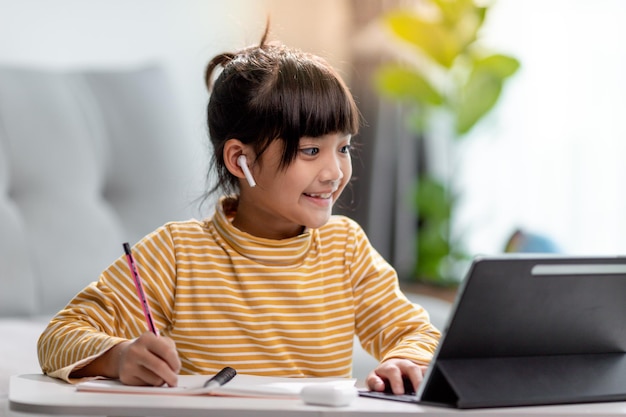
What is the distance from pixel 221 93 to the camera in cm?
131

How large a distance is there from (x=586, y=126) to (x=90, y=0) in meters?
1.50

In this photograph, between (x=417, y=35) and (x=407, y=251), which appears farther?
(x=407, y=251)

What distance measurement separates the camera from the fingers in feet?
3.23

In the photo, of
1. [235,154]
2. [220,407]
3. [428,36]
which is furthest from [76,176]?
[220,407]

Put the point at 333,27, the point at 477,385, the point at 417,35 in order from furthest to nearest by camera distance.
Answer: the point at 333,27, the point at 417,35, the point at 477,385

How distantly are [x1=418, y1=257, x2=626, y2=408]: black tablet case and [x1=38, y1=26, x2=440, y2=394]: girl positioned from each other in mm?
234

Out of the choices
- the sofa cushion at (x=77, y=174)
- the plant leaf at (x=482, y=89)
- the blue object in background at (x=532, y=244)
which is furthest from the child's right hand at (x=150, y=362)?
the plant leaf at (x=482, y=89)

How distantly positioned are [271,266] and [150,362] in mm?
330

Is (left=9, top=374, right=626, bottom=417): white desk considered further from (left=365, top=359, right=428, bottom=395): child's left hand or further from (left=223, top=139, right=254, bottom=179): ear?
(left=223, top=139, right=254, bottom=179): ear

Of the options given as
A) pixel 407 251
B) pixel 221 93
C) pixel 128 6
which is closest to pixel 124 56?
pixel 128 6

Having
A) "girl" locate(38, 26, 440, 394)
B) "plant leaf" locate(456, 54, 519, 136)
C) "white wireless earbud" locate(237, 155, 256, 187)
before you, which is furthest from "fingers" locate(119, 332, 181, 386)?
"plant leaf" locate(456, 54, 519, 136)

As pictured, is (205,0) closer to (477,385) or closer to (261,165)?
(261,165)

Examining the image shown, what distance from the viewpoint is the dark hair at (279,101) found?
4.06ft

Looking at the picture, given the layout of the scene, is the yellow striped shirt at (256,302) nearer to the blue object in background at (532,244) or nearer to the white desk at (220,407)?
the white desk at (220,407)
